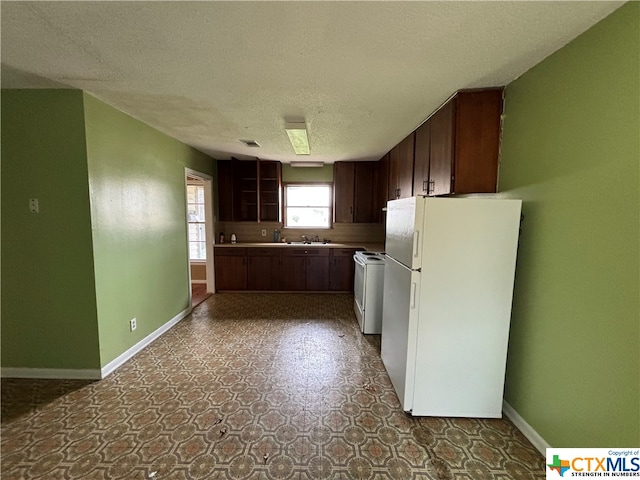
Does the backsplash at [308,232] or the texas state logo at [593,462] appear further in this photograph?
the backsplash at [308,232]

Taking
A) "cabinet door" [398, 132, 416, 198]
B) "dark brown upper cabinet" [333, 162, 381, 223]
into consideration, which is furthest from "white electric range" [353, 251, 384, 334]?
"dark brown upper cabinet" [333, 162, 381, 223]

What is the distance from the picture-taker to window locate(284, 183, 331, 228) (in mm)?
5512

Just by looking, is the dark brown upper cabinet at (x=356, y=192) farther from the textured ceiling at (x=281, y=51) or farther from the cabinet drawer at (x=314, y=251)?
the textured ceiling at (x=281, y=51)

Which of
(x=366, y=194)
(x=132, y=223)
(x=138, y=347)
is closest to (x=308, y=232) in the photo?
(x=366, y=194)

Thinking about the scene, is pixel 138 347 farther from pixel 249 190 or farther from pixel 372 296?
pixel 249 190

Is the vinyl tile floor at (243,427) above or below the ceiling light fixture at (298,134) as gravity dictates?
below

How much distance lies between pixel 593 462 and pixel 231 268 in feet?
15.5

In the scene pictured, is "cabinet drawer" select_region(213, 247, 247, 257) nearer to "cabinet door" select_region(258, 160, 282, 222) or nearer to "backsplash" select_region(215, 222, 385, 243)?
"backsplash" select_region(215, 222, 385, 243)

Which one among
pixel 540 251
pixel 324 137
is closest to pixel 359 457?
pixel 540 251

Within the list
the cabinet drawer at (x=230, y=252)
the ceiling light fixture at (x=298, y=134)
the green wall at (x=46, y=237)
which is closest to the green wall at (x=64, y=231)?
the green wall at (x=46, y=237)

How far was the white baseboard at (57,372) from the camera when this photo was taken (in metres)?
2.40

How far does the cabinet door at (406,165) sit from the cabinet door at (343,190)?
1.56 meters

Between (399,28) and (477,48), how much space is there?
20.6 inches

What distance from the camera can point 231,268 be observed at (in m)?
5.01
